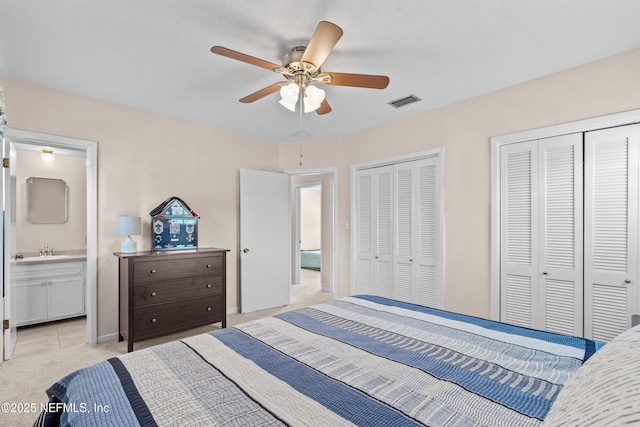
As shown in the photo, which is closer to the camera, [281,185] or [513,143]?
[513,143]

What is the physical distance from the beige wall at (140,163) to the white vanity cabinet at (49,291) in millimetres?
976

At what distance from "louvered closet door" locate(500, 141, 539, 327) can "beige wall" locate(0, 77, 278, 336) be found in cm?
324

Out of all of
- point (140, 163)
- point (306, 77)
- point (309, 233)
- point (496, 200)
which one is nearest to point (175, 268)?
point (140, 163)

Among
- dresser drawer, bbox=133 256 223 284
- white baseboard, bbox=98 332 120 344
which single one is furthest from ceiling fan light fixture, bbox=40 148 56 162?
white baseboard, bbox=98 332 120 344

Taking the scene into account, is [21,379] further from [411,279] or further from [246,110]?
[411,279]

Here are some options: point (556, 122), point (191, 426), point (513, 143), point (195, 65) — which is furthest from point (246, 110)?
point (191, 426)

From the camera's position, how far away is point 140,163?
11.6ft

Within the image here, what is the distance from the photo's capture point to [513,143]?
2.95 m

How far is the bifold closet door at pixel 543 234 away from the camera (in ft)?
8.61

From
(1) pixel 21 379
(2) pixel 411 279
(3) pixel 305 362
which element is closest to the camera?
(3) pixel 305 362

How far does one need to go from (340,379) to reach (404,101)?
295 centimetres

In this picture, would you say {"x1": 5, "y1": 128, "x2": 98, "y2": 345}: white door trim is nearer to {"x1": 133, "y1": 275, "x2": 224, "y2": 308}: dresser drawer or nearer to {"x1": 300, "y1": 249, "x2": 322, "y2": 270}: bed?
{"x1": 133, "y1": 275, "x2": 224, "y2": 308}: dresser drawer

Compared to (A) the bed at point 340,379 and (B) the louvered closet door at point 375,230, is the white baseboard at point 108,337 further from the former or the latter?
(B) the louvered closet door at point 375,230

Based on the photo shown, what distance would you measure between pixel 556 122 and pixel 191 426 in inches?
131
